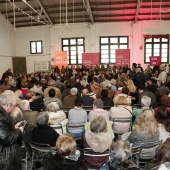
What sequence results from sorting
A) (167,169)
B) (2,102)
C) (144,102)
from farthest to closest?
(144,102)
(2,102)
(167,169)

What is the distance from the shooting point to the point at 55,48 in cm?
1770

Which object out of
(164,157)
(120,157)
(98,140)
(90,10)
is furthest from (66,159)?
(90,10)

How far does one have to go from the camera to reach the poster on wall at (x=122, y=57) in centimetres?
1462

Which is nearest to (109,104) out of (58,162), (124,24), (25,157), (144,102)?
(144,102)

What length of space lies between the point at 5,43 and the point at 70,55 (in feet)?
16.0

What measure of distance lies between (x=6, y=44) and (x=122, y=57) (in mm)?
8678

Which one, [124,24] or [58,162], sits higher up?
[124,24]

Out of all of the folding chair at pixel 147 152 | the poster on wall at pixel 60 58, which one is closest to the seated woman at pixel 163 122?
the folding chair at pixel 147 152

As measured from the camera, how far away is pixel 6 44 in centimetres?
1711

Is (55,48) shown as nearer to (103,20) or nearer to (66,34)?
(66,34)

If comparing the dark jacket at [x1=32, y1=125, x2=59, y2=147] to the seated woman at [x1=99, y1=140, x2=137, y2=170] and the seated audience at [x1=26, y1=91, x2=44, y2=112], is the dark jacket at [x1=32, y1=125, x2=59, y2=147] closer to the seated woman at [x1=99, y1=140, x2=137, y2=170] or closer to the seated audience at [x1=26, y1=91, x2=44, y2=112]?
the seated woman at [x1=99, y1=140, x2=137, y2=170]

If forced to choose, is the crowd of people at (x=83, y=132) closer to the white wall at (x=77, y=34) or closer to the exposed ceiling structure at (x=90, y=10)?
the exposed ceiling structure at (x=90, y=10)

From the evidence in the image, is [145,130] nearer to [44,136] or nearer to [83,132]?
[83,132]

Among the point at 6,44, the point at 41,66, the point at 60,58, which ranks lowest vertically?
the point at 41,66
